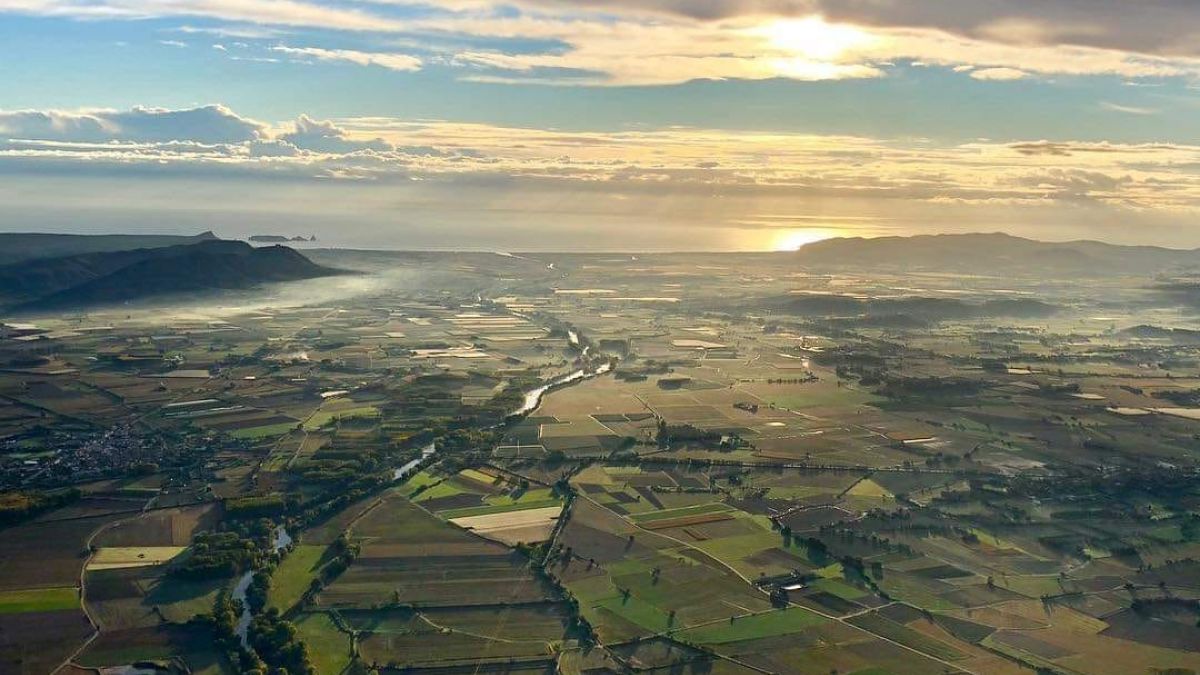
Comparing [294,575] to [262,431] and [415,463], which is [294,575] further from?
[262,431]

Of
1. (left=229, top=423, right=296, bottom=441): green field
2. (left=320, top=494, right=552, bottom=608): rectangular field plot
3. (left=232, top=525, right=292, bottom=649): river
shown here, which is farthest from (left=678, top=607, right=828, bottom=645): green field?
(left=229, top=423, right=296, bottom=441): green field

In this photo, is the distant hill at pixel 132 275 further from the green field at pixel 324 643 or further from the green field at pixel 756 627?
the green field at pixel 756 627

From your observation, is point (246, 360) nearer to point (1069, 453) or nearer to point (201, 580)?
point (201, 580)

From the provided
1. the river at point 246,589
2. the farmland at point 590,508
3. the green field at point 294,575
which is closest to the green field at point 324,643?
the farmland at point 590,508

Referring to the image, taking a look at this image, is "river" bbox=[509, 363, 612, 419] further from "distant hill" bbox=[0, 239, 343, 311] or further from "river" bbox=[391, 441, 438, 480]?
"distant hill" bbox=[0, 239, 343, 311]

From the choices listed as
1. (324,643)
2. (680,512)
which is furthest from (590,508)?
(324,643)
